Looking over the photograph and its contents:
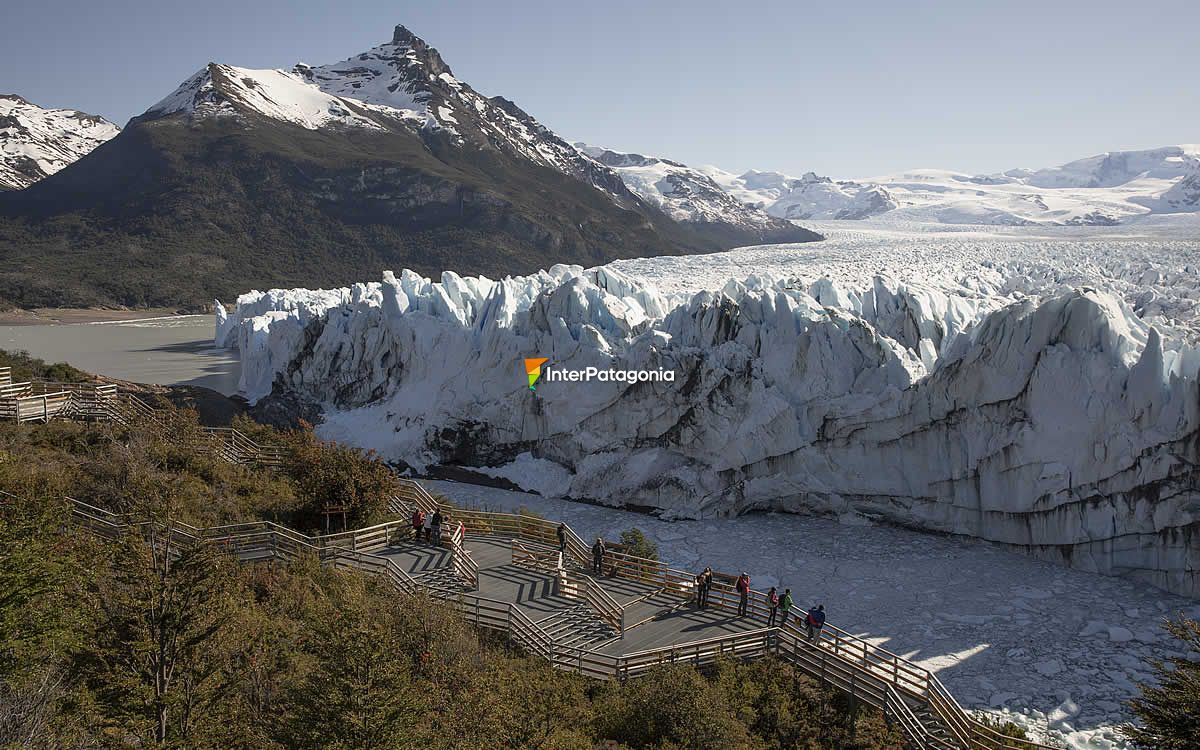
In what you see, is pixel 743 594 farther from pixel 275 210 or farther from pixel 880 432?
pixel 275 210

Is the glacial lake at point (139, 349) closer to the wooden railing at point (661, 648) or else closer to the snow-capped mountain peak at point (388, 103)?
the wooden railing at point (661, 648)

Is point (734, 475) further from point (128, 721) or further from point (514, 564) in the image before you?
point (128, 721)

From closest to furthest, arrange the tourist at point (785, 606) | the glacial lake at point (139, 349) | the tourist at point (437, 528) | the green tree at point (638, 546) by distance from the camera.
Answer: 1. the tourist at point (785, 606)
2. the tourist at point (437, 528)
3. the green tree at point (638, 546)
4. the glacial lake at point (139, 349)

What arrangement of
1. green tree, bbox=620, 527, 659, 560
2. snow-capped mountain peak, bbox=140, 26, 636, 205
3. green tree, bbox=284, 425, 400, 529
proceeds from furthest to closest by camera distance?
1. snow-capped mountain peak, bbox=140, 26, 636, 205
2. green tree, bbox=620, 527, 659, 560
3. green tree, bbox=284, 425, 400, 529

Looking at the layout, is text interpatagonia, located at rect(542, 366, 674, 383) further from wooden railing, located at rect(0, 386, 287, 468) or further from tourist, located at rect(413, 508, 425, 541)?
tourist, located at rect(413, 508, 425, 541)

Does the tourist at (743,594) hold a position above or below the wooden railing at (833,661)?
above

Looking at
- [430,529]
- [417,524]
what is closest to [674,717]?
[430,529]

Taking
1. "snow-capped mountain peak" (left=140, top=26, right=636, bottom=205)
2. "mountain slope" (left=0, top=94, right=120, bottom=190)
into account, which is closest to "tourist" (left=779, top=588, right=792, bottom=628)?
"snow-capped mountain peak" (left=140, top=26, right=636, bottom=205)

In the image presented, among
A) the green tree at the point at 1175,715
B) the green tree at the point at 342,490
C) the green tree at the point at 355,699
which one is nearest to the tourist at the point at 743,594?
the green tree at the point at 1175,715
